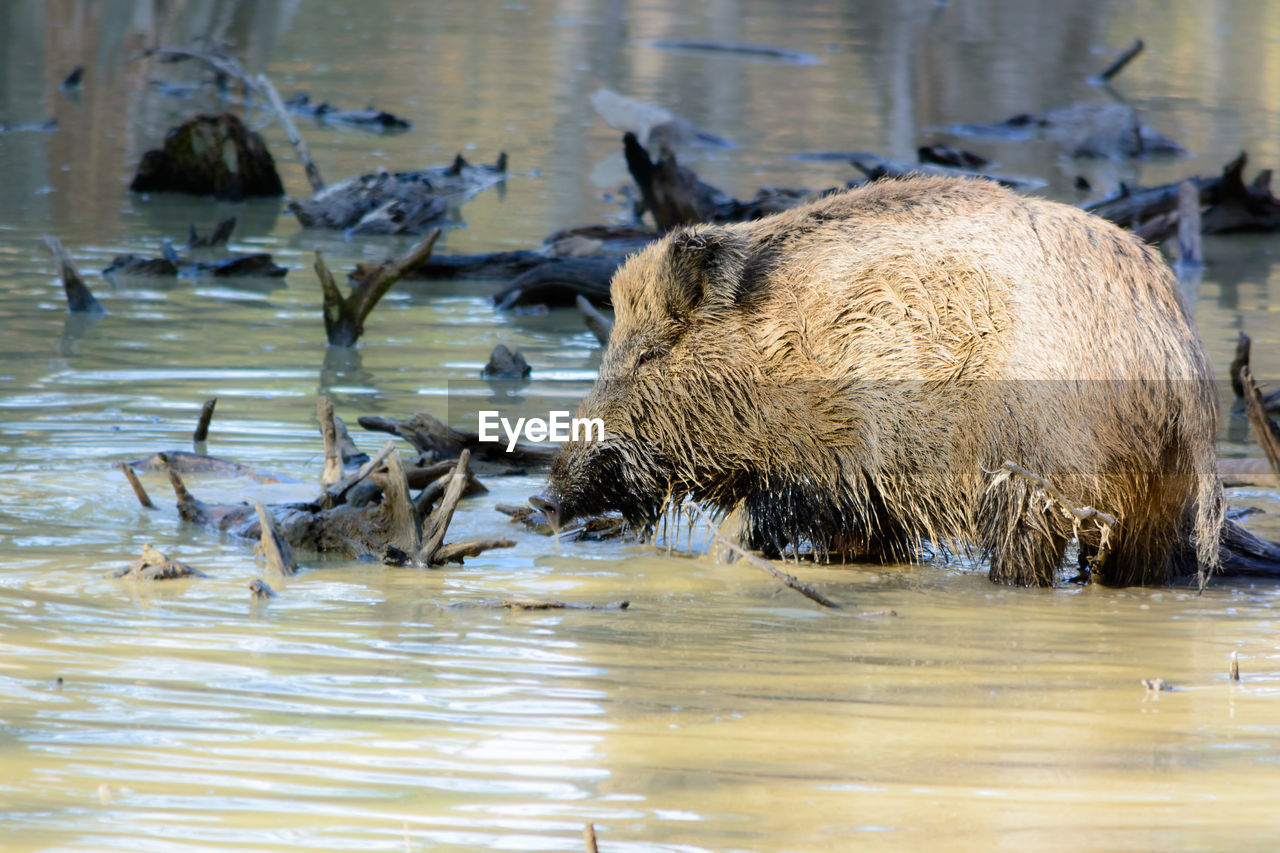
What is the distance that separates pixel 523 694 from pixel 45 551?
243 centimetres

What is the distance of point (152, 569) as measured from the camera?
5469mm

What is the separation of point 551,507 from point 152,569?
1.63 meters

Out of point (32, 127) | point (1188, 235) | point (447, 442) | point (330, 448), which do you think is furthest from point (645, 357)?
point (32, 127)

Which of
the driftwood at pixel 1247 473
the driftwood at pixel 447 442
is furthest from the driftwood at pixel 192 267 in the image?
the driftwood at pixel 1247 473

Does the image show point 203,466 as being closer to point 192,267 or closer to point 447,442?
point 447,442

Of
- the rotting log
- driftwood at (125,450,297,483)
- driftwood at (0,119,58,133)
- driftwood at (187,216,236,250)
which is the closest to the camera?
the rotting log

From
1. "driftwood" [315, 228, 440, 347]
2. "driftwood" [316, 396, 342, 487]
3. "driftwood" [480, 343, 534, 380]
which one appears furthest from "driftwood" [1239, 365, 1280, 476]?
"driftwood" [315, 228, 440, 347]

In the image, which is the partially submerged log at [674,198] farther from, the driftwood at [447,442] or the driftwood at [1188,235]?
the driftwood at [447,442]

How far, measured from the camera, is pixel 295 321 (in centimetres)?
1094

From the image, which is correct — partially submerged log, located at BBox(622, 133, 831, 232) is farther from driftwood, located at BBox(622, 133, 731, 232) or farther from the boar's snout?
the boar's snout

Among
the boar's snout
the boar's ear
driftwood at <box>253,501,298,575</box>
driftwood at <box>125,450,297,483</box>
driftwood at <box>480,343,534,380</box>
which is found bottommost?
driftwood at <box>480,343,534,380</box>

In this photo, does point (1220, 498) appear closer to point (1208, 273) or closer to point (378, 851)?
point (378, 851)

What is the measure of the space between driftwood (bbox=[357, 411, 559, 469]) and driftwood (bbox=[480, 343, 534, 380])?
170 cm

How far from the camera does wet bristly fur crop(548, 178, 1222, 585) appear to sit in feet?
19.0
